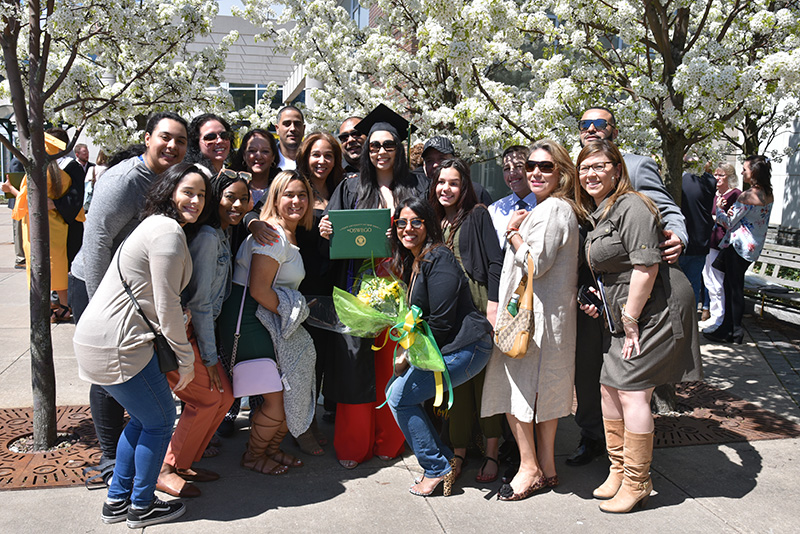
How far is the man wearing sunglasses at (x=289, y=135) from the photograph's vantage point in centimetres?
521

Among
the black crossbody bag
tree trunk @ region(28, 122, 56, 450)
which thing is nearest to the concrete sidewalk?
tree trunk @ region(28, 122, 56, 450)

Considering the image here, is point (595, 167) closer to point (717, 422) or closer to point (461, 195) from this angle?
point (461, 195)

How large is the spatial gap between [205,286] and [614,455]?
2.53 m

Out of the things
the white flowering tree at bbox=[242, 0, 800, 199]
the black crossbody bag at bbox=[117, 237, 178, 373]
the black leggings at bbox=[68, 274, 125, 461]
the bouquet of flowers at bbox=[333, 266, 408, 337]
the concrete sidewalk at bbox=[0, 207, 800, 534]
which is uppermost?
the white flowering tree at bbox=[242, 0, 800, 199]

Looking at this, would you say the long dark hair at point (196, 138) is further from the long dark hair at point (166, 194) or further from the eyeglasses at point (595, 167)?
the eyeglasses at point (595, 167)

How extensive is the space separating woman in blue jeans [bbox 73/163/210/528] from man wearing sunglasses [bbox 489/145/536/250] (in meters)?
1.89

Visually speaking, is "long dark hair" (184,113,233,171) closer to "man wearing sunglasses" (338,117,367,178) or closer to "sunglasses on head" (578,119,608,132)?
"man wearing sunglasses" (338,117,367,178)

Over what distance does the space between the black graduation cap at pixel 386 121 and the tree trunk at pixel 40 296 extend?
2.16 meters

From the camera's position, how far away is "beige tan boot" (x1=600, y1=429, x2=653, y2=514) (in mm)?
3611

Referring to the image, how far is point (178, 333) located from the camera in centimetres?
328

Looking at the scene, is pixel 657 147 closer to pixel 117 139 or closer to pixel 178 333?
pixel 178 333

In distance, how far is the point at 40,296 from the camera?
4.25 meters

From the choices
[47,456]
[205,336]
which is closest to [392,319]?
[205,336]

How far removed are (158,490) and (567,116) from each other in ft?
12.8
